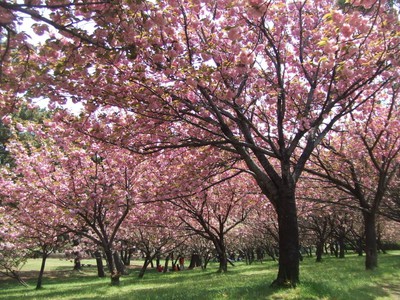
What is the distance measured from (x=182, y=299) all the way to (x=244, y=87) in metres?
6.60

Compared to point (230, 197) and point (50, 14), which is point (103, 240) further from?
point (50, 14)

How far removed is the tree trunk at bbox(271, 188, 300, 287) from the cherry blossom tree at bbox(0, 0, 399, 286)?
0.03m

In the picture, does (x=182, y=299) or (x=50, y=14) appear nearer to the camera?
(x=50, y=14)

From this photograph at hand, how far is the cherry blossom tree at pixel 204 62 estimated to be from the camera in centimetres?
650

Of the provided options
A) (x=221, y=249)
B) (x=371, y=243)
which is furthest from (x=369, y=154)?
(x=221, y=249)

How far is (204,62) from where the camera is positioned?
8.88 m

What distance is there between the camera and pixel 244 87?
455 inches

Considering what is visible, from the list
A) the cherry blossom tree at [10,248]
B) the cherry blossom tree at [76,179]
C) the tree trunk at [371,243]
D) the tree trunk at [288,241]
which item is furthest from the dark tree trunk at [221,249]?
the tree trunk at [288,241]

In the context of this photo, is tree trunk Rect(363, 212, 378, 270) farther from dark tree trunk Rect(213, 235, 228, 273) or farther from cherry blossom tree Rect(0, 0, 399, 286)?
dark tree trunk Rect(213, 235, 228, 273)

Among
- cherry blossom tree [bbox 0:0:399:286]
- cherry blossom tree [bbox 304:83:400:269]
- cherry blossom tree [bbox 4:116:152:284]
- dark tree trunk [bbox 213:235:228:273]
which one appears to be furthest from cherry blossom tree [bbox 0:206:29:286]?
cherry blossom tree [bbox 304:83:400:269]

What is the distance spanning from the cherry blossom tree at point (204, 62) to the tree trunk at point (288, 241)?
0.03m

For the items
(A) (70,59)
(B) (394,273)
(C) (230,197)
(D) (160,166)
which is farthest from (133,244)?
(A) (70,59)

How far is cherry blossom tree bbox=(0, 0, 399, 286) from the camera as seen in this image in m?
6.50

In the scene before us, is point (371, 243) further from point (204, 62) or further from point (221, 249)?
point (204, 62)
